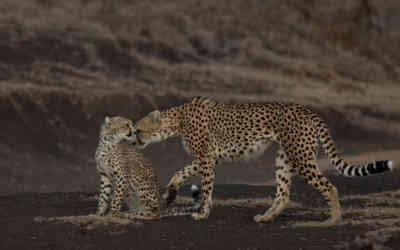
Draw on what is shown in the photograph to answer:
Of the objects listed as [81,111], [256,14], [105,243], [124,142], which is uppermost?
[256,14]

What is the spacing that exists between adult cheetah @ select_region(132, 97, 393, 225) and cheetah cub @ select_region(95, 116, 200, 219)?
327 mm

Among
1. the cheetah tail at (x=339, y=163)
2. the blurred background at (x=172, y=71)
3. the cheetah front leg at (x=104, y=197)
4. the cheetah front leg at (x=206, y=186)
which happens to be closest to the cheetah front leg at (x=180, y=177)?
the cheetah front leg at (x=206, y=186)

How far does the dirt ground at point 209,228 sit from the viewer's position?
27.5ft

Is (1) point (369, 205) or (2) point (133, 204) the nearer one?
(2) point (133, 204)

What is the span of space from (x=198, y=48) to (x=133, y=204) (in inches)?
751

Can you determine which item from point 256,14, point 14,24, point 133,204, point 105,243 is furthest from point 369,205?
point 256,14

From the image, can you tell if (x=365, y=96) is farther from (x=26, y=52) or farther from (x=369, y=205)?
(x=369, y=205)

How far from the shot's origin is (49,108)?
2072 cm

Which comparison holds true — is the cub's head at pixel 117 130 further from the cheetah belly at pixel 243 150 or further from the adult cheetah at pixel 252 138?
the cheetah belly at pixel 243 150

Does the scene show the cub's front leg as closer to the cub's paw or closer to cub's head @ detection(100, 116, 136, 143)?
cub's head @ detection(100, 116, 136, 143)

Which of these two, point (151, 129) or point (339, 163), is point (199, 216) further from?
point (339, 163)

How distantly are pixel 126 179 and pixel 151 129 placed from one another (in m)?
0.94

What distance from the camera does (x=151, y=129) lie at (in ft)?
35.4

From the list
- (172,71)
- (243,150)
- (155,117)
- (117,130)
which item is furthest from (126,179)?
(172,71)
